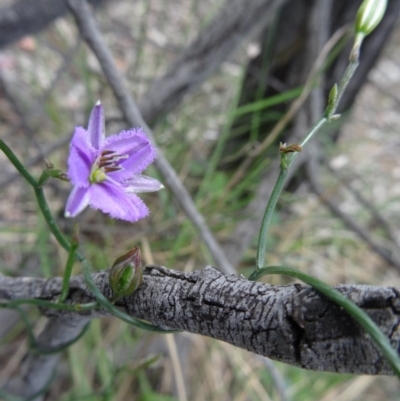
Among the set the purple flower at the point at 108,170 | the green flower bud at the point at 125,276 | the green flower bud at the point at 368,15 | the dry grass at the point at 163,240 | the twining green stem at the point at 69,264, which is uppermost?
the dry grass at the point at 163,240

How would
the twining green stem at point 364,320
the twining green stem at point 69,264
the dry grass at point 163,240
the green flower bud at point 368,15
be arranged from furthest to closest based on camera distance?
the dry grass at point 163,240 → the green flower bud at point 368,15 → the twining green stem at point 69,264 → the twining green stem at point 364,320

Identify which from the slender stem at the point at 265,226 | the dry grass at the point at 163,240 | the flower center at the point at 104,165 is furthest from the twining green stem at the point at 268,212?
the dry grass at the point at 163,240

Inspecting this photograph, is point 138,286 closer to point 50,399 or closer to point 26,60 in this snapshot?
point 50,399

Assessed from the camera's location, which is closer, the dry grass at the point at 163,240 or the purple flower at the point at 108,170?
the purple flower at the point at 108,170

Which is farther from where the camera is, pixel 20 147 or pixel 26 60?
pixel 26 60

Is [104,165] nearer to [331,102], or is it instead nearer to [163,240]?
[331,102]

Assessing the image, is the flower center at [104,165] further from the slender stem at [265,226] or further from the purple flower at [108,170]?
the slender stem at [265,226]

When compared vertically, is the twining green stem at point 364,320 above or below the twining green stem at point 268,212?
below

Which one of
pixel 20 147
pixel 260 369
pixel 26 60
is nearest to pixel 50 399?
pixel 260 369

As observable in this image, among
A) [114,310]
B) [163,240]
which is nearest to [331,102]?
[114,310]
